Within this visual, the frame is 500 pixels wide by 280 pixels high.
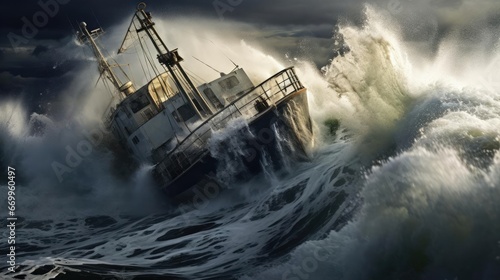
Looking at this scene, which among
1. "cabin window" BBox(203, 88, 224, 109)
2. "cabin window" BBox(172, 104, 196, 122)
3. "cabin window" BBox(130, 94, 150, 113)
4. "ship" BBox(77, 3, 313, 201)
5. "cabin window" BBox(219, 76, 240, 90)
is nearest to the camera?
"ship" BBox(77, 3, 313, 201)

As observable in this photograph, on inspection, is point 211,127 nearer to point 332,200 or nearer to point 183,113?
point 183,113

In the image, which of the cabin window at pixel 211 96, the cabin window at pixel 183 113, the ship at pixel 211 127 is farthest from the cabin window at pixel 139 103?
the cabin window at pixel 211 96

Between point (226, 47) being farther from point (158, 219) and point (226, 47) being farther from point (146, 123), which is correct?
point (158, 219)

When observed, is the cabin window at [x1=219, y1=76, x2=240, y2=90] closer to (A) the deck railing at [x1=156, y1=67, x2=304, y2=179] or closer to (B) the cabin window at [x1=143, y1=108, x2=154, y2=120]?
(A) the deck railing at [x1=156, y1=67, x2=304, y2=179]

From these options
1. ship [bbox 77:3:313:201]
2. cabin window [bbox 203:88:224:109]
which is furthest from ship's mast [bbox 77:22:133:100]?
cabin window [bbox 203:88:224:109]

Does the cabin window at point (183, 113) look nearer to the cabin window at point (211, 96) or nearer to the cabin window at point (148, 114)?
the cabin window at point (211, 96)

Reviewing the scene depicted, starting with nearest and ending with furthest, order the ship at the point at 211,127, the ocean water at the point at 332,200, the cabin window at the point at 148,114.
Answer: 1. the ocean water at the point at 332,200
2. the ship at the point at 211,127
3. the cabin window at the point at 148,114

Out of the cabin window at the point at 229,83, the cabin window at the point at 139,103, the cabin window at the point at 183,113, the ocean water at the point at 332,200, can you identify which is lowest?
the ocean water at the point at 332,200

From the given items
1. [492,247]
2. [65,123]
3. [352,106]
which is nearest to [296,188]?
[352,106]
